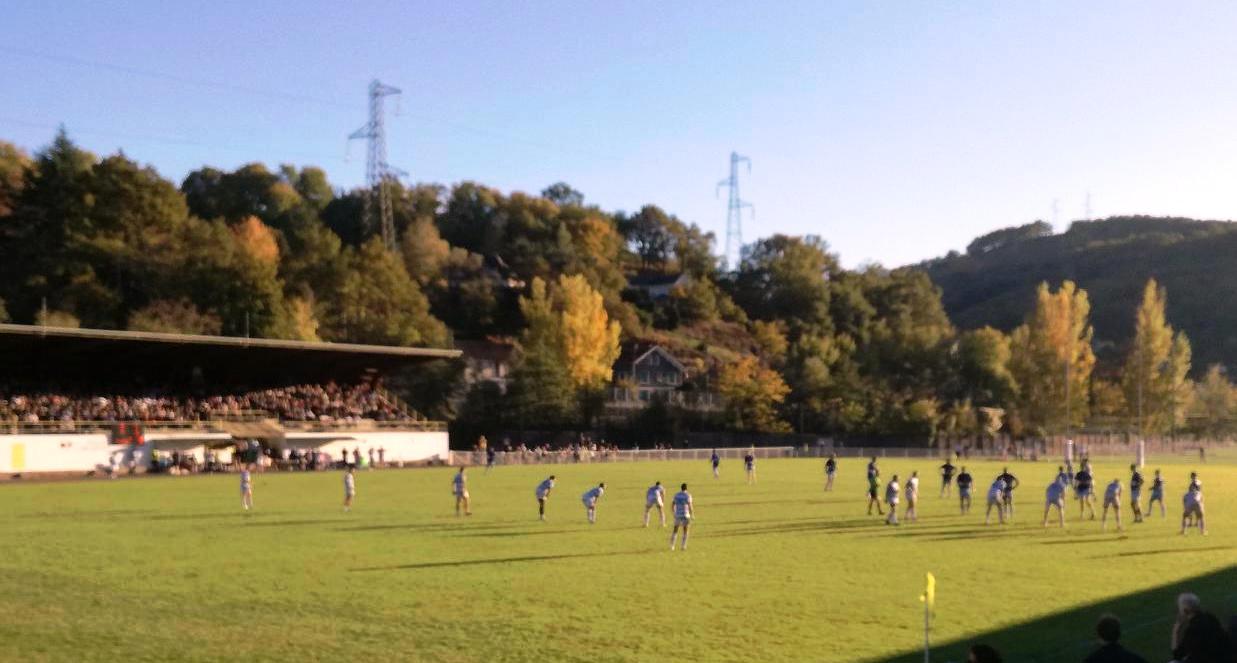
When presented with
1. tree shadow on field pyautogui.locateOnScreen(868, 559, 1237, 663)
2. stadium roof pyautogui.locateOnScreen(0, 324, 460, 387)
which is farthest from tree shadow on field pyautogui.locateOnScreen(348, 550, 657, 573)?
stadium roof pyautogui.locateOnScreen(0, 324, 460, 387)

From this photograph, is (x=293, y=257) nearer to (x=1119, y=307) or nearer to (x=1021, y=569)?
(x=1021, y=569)

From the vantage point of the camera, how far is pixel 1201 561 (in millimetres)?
21953

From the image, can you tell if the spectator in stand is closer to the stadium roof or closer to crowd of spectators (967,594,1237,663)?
crowd of spectators (967,594,1237,663)

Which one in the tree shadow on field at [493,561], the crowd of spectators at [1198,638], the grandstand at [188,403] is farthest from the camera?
the grandstand at [188,403]

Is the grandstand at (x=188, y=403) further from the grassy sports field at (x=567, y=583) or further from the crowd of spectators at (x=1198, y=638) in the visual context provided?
the crowd of spectators at (x=1198, y=638)

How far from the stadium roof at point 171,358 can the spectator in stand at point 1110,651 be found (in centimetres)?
5256

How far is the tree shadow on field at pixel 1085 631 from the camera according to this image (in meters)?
13.3

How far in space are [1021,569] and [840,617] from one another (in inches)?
265

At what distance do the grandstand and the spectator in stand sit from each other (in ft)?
172

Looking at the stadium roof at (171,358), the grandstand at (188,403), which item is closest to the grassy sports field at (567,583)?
the grandstand at (188,403)

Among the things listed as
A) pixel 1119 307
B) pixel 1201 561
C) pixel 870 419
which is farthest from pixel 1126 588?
pixel 1119 307

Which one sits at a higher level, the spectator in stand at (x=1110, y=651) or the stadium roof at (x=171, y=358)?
the stadium roof at (x=171, y=358)

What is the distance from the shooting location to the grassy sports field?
13.7 metres

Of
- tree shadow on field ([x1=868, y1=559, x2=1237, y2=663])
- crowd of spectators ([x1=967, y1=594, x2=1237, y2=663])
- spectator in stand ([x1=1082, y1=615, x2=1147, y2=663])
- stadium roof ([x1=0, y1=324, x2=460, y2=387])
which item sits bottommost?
tree shadow on field ([x1=868, y1=559, x2=1237, y2=663])
